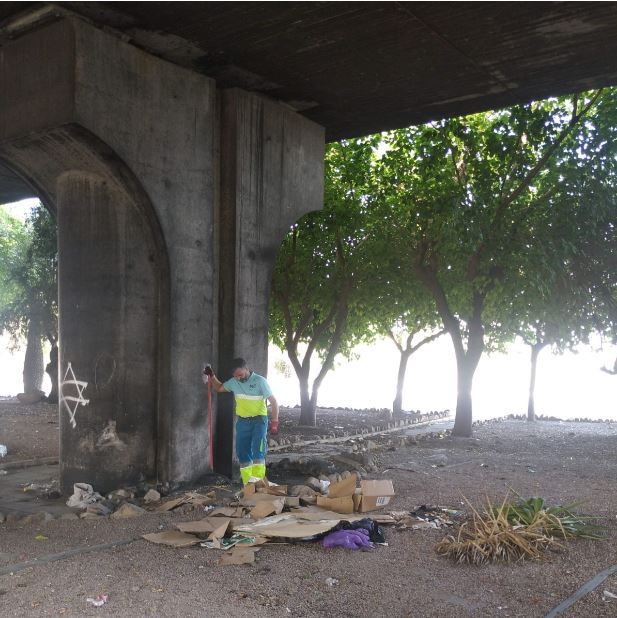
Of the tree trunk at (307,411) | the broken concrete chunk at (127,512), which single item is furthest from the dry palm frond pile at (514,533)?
the tree trunk at (307,411)

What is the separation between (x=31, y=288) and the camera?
23.5 meters

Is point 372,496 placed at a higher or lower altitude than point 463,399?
lower

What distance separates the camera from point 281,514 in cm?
728

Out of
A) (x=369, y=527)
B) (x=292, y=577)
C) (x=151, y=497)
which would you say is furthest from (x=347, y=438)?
(x=292, y=577)

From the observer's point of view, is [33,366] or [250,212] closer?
[250,212]

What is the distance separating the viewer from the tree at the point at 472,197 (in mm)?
13875

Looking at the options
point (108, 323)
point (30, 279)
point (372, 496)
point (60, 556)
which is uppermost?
point (30, 279)

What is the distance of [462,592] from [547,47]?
674 cm

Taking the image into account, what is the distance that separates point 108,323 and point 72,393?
1.07 m

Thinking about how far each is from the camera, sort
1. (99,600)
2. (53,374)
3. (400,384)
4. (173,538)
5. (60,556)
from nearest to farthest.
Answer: (99,600)
(60,556)
(173,538)
(400,384)
(53,374)

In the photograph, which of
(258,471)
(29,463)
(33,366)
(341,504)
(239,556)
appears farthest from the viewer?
(33,366)

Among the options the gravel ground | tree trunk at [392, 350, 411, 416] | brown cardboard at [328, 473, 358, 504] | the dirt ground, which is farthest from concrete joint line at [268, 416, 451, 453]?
brown cardboard at [328, 473, 358, 504]

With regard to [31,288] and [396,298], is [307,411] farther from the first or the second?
[31,288]

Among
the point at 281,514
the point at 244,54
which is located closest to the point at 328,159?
the point at 244,54
